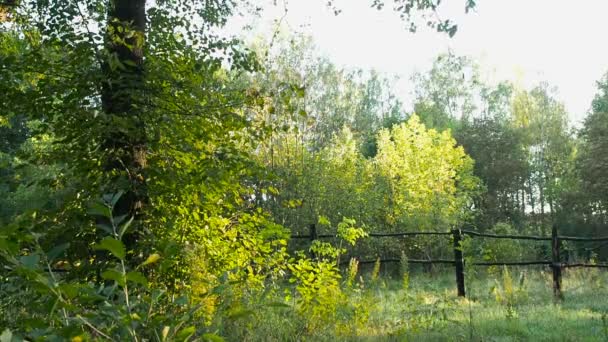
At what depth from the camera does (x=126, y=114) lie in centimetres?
392

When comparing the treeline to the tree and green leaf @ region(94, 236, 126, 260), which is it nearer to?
the tree

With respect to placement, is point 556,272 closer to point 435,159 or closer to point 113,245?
point 113,245

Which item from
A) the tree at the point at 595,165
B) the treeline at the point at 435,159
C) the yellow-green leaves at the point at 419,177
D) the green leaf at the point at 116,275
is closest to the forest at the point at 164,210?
the green leaf at the point at 116,275

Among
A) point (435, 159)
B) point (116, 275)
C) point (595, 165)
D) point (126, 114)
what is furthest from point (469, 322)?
point (595, 165)

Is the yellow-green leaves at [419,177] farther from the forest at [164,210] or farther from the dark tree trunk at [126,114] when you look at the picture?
the dark tree trunk at [126,114]

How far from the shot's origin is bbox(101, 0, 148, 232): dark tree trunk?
384 cm

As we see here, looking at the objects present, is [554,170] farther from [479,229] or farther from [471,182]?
[471,182]

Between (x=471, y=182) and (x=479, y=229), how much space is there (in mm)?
3846

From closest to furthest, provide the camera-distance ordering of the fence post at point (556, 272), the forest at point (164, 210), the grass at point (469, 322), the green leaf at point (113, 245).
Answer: the green leaf at point (113, 245)
the forest at point (164, 210)
the grass at point (469, 322)
the fence post at point (556, 272)

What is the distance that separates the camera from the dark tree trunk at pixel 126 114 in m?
3.84

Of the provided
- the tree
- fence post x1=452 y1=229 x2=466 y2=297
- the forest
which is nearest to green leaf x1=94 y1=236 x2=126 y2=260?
the forest

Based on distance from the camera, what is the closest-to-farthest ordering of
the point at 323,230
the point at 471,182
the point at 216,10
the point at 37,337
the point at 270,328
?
the point at 37,337
the point at 270,328
the point at 216,10
the point at 323,230
the point at 471,182

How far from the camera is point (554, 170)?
35.9 metres

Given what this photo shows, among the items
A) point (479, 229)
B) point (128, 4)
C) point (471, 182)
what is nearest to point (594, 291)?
point (128, 4)
